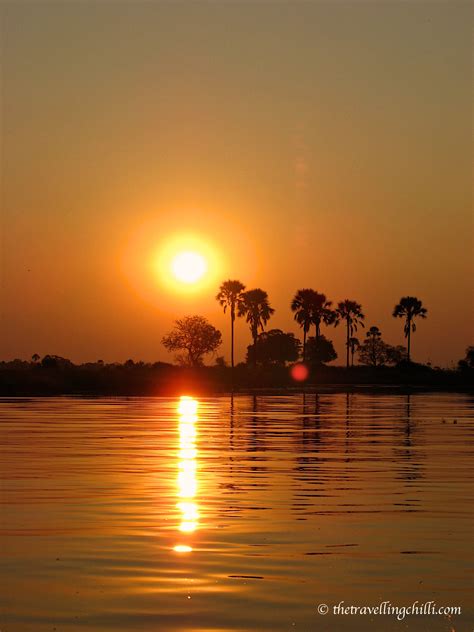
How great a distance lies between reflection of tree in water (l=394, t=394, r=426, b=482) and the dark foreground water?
0.36 feet

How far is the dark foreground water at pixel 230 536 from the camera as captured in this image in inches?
490

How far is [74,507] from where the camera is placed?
21031 millimetres

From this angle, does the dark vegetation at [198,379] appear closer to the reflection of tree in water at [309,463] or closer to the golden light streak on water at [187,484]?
the reflection of tree in water at [309,463]

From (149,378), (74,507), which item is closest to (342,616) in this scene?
(74,507)

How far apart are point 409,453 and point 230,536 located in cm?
1827

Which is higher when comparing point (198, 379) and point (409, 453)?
point (198, 379)

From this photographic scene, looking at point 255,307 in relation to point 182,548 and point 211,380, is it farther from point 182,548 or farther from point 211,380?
point 182,548

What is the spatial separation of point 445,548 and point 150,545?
4.31 metres

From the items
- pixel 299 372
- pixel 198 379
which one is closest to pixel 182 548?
pixel 198 379

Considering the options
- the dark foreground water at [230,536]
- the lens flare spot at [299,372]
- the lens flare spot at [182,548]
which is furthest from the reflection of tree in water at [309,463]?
the lens flare spot at [299,372]

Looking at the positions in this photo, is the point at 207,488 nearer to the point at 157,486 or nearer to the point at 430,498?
the point at 157,486

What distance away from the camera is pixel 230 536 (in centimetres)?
1772

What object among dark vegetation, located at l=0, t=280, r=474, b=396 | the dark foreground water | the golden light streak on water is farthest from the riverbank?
the dark foreground water

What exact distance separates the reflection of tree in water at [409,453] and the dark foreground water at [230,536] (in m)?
0.11
